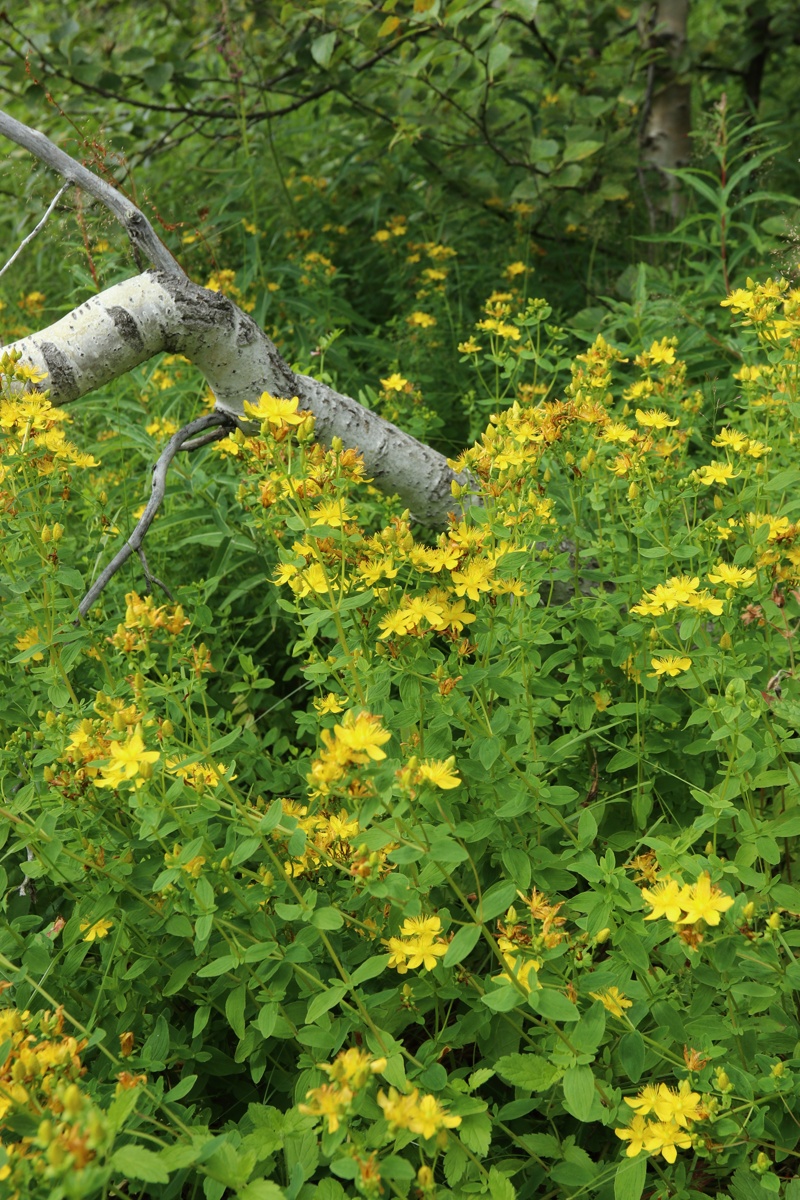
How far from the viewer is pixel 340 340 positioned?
382 centimetres

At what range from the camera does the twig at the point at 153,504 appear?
2002 mm

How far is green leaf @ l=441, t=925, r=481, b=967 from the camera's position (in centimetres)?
133

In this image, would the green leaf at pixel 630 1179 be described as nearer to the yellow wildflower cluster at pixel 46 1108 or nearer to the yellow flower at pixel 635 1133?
the yellow flower at pixel 635 1133

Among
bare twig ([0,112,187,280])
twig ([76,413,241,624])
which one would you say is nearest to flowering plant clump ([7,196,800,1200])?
twig ([76,413,241,624])

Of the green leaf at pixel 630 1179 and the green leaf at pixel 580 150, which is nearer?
the green leaf at pixel 630 1179

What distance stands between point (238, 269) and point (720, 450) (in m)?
2.50

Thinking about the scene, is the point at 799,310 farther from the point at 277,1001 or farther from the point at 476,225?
the point at 476,225

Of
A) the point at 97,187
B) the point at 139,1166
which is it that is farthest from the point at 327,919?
the point at 97,187

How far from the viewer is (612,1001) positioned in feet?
4.66

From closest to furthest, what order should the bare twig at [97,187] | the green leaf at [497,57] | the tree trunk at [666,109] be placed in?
the bare twig at [97,187], the green leaf at [497,57], the tree trunk at [666,109]

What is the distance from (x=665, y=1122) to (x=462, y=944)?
1.22 ft

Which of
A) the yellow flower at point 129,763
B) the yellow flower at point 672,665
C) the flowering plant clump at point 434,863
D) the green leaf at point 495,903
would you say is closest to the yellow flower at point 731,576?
the flowering plant clump at point 434,863

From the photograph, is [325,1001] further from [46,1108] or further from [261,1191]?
[46,1108]

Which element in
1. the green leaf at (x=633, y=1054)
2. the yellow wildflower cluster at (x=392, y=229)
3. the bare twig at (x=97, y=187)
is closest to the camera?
the green leaf at (x=633, y=1054)
